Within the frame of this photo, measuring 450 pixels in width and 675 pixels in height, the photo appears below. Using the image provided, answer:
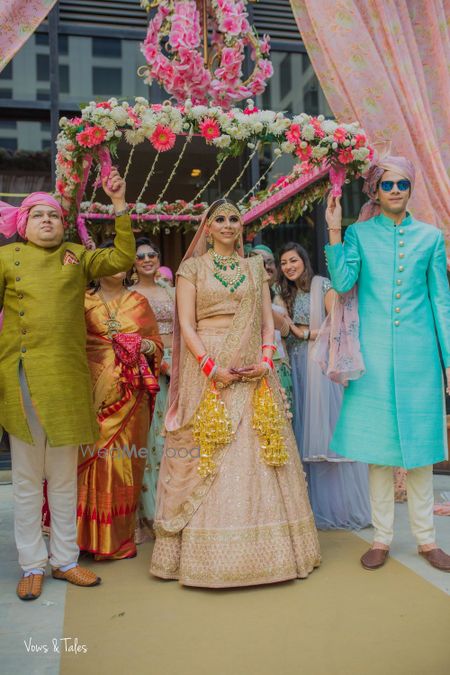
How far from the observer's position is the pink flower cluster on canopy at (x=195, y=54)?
4.35 m

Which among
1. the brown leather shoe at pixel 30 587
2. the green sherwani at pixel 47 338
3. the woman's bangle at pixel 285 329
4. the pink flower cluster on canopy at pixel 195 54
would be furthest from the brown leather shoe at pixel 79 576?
the pink flower cluster on canopy at pixel 195 54

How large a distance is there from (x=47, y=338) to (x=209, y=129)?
4.64 ft

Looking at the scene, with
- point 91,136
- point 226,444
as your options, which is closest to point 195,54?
point 91,136

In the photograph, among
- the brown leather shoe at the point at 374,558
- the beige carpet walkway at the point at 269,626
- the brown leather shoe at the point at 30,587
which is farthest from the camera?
the brown leather shoe at the point at 374,558

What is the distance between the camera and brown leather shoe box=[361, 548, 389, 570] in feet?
11.1

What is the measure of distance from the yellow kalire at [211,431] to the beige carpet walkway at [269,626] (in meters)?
0.60

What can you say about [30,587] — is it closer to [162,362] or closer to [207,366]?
[207,366]

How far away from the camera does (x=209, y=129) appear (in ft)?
11.8

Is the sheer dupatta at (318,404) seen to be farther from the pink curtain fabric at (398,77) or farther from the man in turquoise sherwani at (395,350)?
the pink curtain fabric at (398,77)

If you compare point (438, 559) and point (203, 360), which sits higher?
point (203, 360)

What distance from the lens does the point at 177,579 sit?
129 inches

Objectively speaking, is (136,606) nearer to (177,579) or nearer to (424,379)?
(177,579)

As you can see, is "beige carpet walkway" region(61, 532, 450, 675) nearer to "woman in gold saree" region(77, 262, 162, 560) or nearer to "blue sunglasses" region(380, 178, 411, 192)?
"woman in gold saree" region(77, 262, 162, 560)

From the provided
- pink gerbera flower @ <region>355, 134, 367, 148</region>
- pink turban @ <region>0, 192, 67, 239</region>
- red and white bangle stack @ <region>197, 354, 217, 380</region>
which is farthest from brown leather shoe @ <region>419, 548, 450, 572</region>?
pink turban @ <region>0, 192, 67, 239</region>
